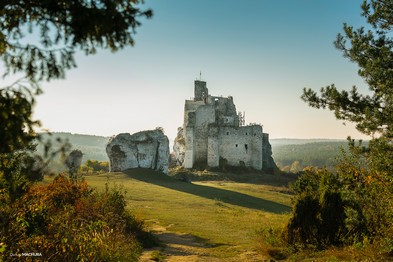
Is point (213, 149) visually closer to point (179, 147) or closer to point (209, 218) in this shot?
point (179, 147)

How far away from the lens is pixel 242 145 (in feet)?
196

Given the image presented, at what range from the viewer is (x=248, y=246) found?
12578 millimetres

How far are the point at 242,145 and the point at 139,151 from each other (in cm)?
1975

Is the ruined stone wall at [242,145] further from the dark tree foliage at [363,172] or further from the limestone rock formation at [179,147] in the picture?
the dark tree foliage at [363,172]

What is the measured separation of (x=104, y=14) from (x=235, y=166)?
55.0 m

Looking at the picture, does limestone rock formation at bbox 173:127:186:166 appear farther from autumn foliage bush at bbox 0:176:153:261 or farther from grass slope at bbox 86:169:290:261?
autumn foliage bush at bbox 0:176:153:261

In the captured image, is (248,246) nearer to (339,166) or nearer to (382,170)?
(339,166)

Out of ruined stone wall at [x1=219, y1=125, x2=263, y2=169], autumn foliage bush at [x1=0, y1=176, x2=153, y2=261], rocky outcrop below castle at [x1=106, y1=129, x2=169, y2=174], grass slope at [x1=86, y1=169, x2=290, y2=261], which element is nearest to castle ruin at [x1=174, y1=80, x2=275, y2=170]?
ruined stone wall at [x1=219, y1=125, x2=263, y2=169]

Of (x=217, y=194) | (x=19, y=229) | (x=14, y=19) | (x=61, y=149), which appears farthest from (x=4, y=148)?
(x=217, y=194)

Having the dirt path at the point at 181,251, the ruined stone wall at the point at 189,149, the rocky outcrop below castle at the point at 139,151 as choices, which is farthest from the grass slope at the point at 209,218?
the ruined stone wall at the point at 189,149

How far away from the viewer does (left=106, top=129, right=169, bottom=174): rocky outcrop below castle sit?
46.0 m

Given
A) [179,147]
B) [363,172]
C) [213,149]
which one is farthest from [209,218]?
[179,147]

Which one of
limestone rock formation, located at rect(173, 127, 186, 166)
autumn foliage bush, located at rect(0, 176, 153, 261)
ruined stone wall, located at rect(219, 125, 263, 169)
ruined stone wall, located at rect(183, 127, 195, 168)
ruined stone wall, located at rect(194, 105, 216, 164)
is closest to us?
autumn foliage bush, located at rect(0, 176, 153, 261)

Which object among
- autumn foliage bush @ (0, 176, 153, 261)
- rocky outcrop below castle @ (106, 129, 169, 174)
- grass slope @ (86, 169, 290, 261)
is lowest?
grass slope @ (86, 169, 290, 261)
